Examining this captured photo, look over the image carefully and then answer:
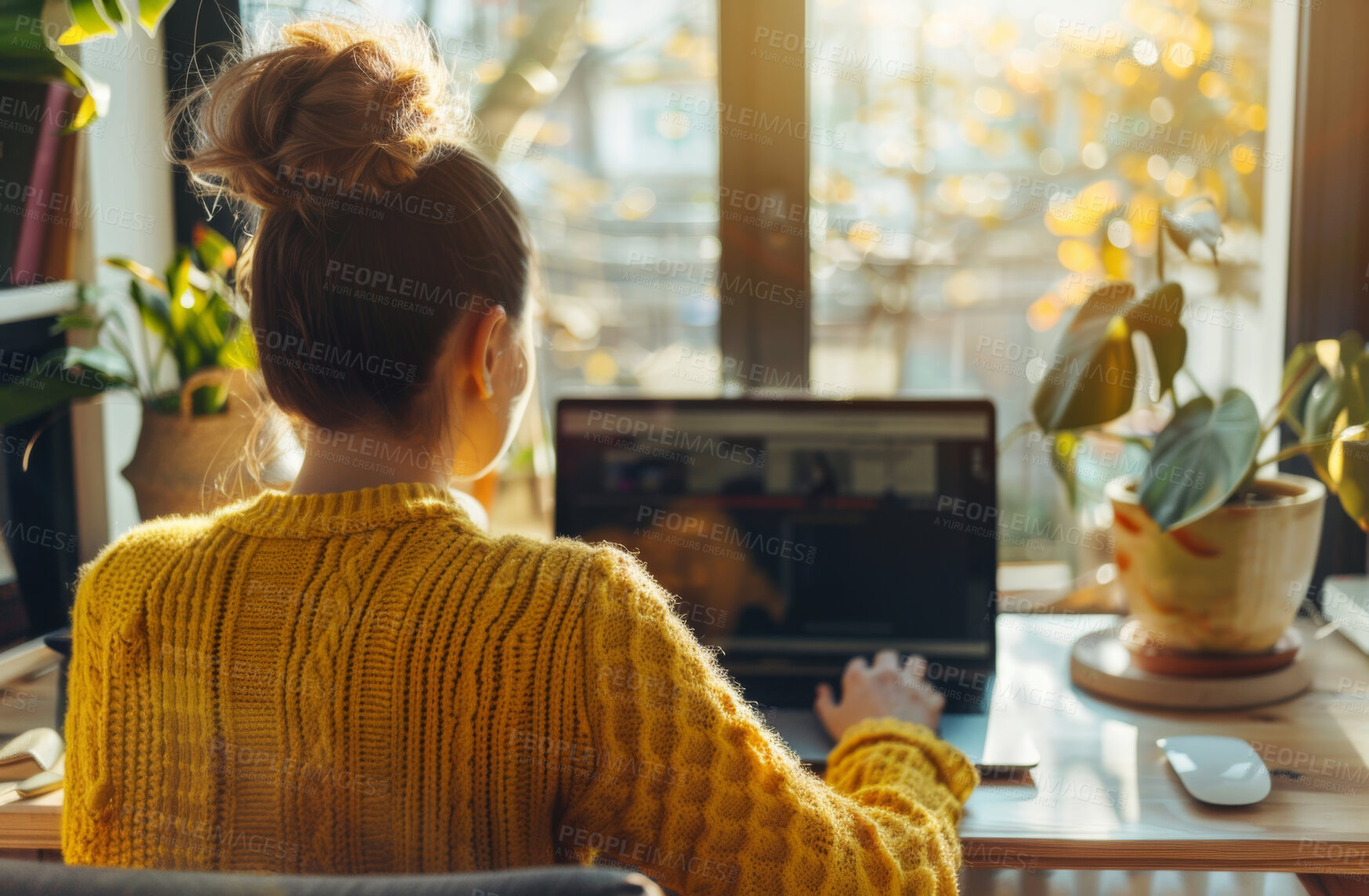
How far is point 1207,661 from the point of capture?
46.6 inches

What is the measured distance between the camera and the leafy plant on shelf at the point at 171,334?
1.23 meters

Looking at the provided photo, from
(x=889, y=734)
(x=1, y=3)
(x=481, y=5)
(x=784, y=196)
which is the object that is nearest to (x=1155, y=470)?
(x=889, y=734)

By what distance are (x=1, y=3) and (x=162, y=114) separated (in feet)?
1.20

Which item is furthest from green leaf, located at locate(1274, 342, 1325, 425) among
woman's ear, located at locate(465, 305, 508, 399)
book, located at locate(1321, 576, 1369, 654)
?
woman's ear, located at locate(465, 305, 508, 399)

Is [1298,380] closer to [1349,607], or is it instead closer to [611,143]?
[1349,607]

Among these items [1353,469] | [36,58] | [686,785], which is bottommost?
[686,785]

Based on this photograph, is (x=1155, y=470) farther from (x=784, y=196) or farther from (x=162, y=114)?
(x=162, y=114)

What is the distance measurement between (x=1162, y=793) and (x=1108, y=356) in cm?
47

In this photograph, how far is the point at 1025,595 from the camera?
1.64 metres

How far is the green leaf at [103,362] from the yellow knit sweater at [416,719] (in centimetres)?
57

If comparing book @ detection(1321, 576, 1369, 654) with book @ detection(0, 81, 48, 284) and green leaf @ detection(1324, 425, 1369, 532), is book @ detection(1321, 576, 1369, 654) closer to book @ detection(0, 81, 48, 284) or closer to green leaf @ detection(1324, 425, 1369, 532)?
green leaf @ detection(1324, 425, 1369, 532)

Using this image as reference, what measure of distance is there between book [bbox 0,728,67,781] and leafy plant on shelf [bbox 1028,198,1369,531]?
Answer: 1081mm

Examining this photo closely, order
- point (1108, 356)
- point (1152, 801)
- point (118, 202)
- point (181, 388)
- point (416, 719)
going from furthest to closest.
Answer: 1. point (118, 202)
2. point (181, 388)
3. point (1108, 356)
4. point (1152, 801)
5. point (416, 719)

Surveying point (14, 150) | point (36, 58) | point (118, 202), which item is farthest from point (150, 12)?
point (118, 202)
